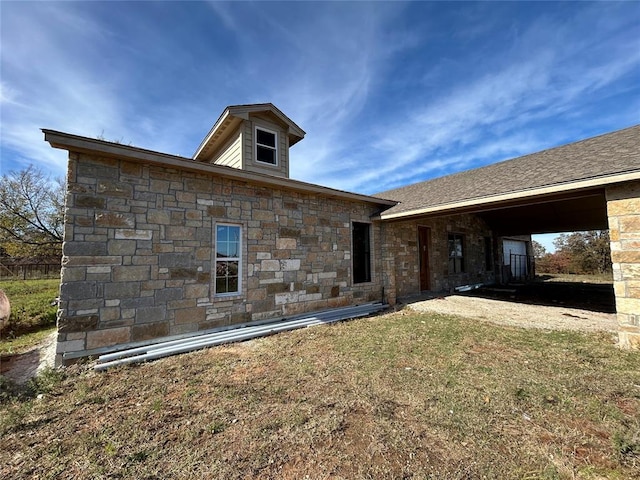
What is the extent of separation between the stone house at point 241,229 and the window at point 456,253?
350cm

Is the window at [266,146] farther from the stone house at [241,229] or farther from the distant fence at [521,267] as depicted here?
the distant fence at [521,267]

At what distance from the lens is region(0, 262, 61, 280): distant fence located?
43.6 ft

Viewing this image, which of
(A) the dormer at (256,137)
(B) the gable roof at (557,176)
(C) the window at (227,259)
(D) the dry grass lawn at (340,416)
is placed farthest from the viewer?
(A) the dormer at (256,137)

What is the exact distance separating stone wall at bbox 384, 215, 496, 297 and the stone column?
15.9ft

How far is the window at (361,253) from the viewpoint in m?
8.39

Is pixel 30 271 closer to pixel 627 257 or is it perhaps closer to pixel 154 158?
pixel 154 158

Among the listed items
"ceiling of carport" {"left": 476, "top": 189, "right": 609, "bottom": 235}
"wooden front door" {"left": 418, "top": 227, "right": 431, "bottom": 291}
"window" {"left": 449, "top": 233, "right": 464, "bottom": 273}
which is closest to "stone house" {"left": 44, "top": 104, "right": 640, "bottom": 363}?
"ceiling of carport" {"left": 476, "top": 189, "right": 609, "bottom": 235}

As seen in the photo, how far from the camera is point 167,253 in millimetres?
4961

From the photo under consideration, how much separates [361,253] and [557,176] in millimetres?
4897

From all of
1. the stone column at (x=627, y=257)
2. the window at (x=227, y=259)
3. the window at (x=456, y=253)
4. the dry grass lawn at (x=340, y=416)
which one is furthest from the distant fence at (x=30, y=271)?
the stone column at (x=627, y=257)

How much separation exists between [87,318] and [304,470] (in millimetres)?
4134

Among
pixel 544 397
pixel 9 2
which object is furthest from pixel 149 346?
pixel 9 2

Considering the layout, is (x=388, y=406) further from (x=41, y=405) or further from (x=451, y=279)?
(x=451, y=279)

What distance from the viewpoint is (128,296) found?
15.0 feet
